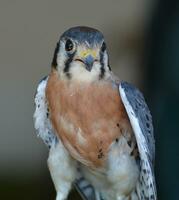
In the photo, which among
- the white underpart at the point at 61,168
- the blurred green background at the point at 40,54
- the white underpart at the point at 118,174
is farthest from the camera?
the blurred green background at the point at 40,54

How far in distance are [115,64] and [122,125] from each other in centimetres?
309

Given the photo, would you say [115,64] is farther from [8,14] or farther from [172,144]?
[172,144]

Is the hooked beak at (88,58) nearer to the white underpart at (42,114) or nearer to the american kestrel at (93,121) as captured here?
the american kestrel at (93,121)

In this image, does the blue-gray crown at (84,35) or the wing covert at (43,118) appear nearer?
the blue-gray crown at (84,35)

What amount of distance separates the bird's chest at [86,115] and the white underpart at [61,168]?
154mm

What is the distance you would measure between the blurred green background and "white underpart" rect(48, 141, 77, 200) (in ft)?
6.89

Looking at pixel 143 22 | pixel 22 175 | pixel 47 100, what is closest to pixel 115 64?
pixel 143 22

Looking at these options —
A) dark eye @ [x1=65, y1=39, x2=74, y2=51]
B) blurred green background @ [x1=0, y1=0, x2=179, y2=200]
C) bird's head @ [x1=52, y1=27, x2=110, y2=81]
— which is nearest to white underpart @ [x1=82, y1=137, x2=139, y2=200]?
bird's head @ [x1=52, y1=27, x2=110, y2=81]

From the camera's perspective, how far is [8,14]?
966cm

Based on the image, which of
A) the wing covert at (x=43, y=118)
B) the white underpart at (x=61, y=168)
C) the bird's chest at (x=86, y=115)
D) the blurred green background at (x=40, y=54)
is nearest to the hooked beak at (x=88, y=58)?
the bird's chest at (x=86, y=115)

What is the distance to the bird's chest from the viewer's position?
6422mm

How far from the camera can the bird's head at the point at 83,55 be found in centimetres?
625

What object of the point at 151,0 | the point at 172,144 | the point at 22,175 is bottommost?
the point at 22,175

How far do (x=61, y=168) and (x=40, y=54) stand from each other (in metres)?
3.08
